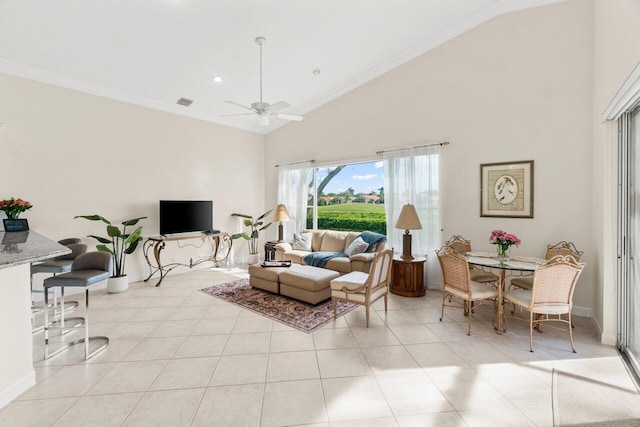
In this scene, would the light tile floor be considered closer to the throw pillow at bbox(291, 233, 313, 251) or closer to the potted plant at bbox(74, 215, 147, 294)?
the potted plant at bbox(74, 215, 147, 294)

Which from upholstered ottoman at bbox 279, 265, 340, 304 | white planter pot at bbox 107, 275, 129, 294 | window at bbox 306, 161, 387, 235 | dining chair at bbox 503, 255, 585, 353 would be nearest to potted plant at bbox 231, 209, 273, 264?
window at bbox 306, 161, 387, 235

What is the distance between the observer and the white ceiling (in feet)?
11.4

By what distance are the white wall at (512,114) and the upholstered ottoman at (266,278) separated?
8.62 ft

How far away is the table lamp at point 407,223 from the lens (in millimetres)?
4535

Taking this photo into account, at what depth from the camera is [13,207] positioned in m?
3.72

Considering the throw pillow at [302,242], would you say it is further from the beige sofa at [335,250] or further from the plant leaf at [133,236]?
the plant leaf at [133,236]

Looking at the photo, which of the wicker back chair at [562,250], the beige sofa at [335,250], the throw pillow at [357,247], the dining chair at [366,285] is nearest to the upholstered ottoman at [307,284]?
the dining chair at [366,285]

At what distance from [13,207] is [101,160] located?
1.48 m

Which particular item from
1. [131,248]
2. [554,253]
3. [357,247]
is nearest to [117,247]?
[131,248]

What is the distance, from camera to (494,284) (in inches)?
169

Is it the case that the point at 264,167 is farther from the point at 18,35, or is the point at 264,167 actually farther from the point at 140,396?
the point at 140,396

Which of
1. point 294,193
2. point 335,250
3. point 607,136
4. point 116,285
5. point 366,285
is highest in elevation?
point 607,136

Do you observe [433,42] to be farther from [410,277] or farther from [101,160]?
[101,160]

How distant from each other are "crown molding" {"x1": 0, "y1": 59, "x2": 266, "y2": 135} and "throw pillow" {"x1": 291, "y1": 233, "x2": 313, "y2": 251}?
10.4 ft
